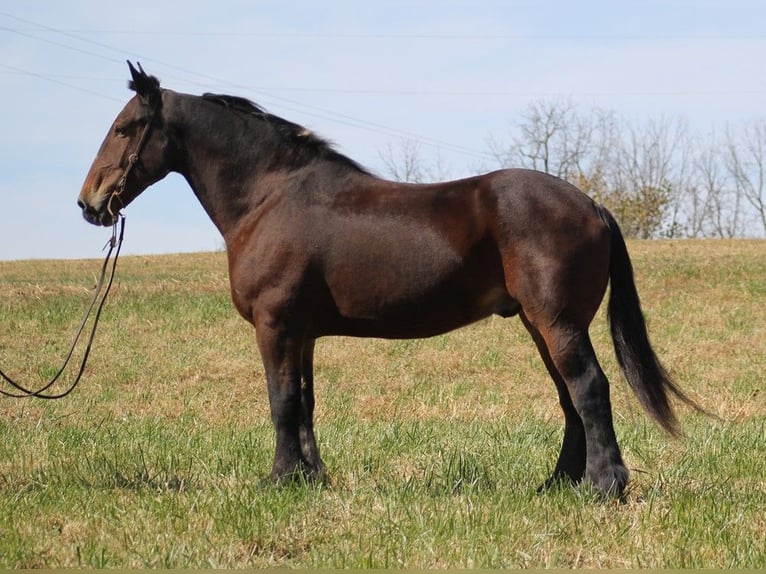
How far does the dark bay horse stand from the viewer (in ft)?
18.7

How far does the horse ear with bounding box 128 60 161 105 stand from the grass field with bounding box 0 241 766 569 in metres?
2.44

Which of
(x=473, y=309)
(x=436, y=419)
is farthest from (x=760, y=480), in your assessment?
(x=436, y=419)

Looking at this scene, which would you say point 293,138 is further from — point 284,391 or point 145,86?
point 284,391

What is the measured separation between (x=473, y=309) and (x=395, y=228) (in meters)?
0.67

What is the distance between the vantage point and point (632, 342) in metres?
6.14

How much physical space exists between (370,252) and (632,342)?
1.71m

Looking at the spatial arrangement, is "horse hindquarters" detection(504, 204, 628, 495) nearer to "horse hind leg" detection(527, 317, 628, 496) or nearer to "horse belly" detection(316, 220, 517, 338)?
"horse hind leg" detection(527, 317, 628, 496)

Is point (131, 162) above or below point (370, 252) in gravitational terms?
above

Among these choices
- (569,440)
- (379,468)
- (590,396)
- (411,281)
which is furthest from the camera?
(379,468)

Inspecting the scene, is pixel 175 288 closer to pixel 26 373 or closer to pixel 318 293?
pixel 26 373

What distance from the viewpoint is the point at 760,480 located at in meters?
6.38

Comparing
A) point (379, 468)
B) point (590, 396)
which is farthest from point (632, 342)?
point (379, 468)

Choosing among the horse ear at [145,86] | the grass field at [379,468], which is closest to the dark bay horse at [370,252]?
the horse ear at [145,86]

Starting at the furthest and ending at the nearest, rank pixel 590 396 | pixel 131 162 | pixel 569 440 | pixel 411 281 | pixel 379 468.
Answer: pixel 379 468
pixel 131 162
pixel 569 440
pixel 411 281
pixel 590 396
